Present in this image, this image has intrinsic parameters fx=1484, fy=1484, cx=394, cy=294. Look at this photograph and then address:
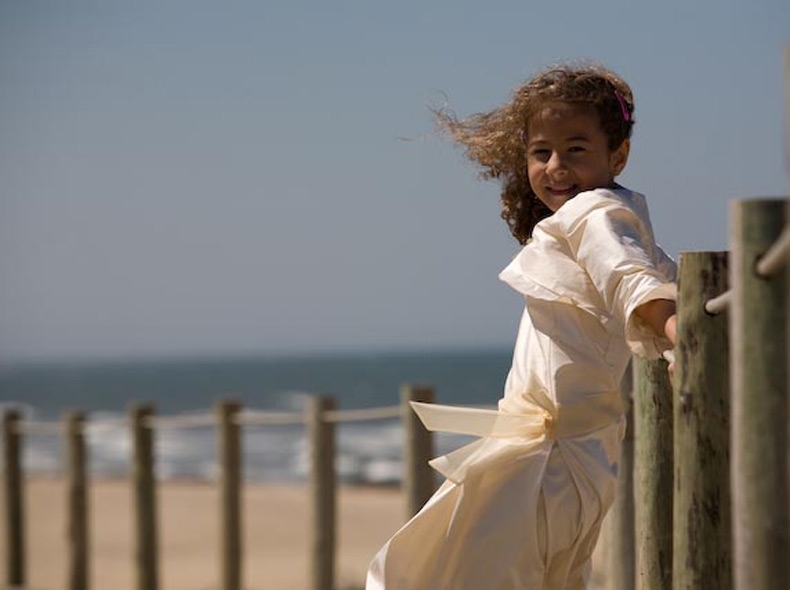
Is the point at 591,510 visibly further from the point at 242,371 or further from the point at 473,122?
the point at 242,371

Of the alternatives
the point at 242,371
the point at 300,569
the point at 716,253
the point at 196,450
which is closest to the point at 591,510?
the point at 716,253

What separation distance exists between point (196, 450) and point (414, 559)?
34.5 meters

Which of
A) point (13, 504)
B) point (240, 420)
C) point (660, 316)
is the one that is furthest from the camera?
point (13, 504)

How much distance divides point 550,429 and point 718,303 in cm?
78

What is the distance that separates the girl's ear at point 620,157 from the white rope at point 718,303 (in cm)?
86

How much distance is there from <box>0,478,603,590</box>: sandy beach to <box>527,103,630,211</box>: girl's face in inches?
297

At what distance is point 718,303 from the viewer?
2.41m

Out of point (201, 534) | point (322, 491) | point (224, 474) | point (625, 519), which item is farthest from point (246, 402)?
point (625, 519)

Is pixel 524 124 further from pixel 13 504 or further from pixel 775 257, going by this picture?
pixel 13 504

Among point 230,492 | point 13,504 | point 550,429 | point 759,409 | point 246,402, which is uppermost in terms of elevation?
point 759,409

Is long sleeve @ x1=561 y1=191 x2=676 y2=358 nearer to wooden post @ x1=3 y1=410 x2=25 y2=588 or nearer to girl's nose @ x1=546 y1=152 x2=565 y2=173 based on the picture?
girl's nose @ x1=546 y1=152 x2=565 y2=173

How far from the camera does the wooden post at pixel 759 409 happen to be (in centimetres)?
186

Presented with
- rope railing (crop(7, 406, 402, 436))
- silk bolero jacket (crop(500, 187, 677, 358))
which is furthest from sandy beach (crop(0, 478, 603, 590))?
silk bolero jacket (crop(500, 187, 677, 358))

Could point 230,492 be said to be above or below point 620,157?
below
